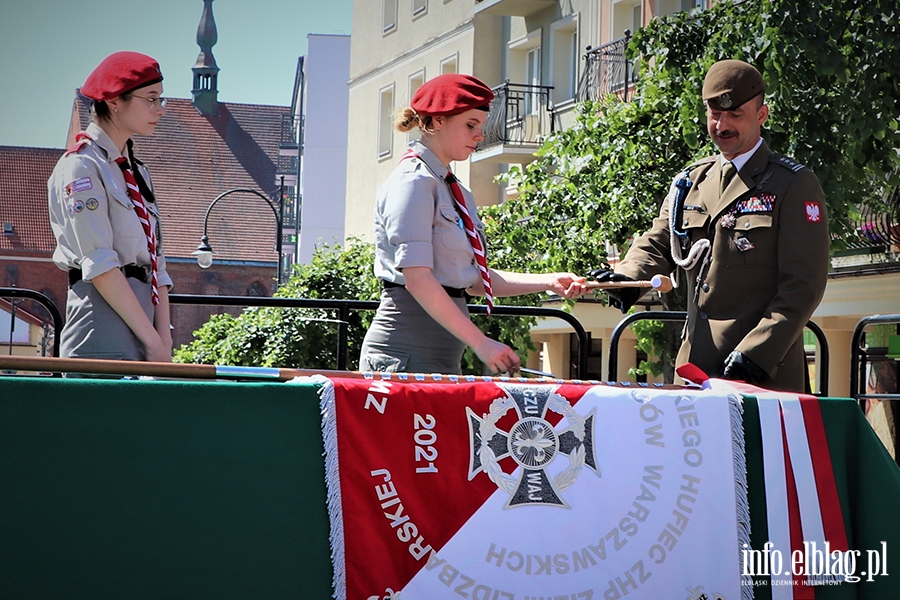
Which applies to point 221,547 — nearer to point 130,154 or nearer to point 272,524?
point 272,524

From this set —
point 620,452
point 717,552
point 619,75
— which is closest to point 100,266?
point 620,452

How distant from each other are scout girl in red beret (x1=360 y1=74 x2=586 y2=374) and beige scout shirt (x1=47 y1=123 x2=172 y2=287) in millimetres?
842

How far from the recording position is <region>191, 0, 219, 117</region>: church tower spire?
91.4 m

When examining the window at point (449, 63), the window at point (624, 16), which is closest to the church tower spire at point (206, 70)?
the window at point (449, 63)

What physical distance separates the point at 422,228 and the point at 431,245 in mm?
65

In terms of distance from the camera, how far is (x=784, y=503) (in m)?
3.62

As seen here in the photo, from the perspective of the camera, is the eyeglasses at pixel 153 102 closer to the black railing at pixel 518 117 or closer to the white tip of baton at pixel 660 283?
the white tip of baton at pixel 660 283

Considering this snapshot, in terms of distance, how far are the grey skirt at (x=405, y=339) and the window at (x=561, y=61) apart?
22922 mm

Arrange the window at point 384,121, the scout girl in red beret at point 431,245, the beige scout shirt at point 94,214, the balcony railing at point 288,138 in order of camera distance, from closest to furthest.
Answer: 1. the beige scout shirt at point 94,214
2. the scout girl in red beret at point 431,245
3. the window at point 384,121
4. the balcony railing at point 288,138

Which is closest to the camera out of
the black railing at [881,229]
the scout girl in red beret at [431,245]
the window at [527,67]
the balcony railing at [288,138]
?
the scout girl in red beret at [431,245]

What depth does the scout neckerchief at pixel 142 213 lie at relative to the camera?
407 cm

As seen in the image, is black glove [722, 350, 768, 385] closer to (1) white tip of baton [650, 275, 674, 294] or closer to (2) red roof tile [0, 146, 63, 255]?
(1) white tip of baton [650, 275, 674, 294]

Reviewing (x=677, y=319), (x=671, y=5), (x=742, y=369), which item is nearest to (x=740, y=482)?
(x=742, y=369)

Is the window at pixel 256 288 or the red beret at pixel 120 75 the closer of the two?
the red beret at pixel 120 75
